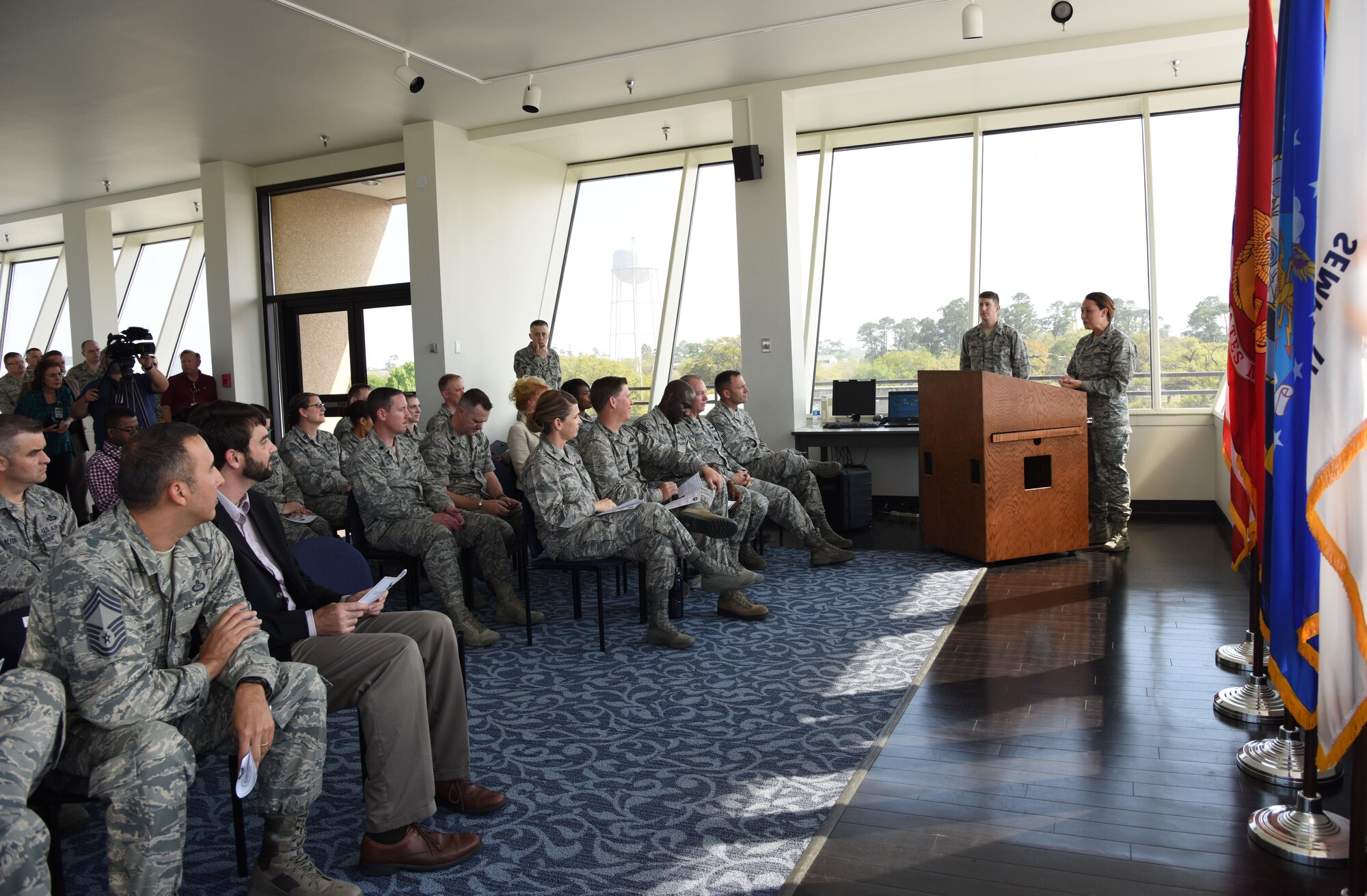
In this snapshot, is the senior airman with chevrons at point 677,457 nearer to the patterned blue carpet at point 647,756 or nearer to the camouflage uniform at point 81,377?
the patterned blue carpet at point 647,756

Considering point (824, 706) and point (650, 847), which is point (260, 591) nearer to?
point (650, 847)

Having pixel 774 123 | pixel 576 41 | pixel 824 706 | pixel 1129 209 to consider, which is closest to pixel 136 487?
pixel 824 706

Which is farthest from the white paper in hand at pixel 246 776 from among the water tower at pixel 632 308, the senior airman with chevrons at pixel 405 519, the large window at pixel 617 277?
the water tower at pixel 632 308

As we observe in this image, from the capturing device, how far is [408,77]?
6.34m

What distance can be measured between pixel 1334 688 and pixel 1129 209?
6548 millimetres

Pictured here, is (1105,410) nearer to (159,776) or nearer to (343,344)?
(159,776)

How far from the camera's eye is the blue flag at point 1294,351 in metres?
2.15

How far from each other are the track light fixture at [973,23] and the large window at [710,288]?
3.81m

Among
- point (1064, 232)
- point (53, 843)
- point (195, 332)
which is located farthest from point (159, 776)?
point (195, 332)

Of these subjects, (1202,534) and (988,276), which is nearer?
(1202,534)

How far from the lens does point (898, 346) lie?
8500 millimetres

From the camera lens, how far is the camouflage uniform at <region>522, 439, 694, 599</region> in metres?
4.29

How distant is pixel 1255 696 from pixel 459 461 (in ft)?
14.0

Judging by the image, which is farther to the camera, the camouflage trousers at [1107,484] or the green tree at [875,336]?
the green tree at [875,336]
